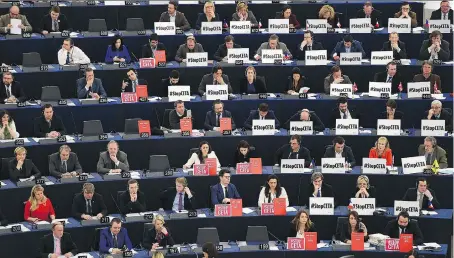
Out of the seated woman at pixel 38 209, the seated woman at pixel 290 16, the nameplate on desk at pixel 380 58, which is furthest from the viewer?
the seated woman at pixel 290 16

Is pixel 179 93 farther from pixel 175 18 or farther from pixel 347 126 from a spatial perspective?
pixel 347 126

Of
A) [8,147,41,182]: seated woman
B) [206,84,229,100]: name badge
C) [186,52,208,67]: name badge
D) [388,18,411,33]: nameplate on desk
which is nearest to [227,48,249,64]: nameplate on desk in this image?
[186,52,208,67]: name badge

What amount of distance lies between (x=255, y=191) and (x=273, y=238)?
107 centimetres

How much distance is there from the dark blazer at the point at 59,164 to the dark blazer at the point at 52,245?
1.73 meters

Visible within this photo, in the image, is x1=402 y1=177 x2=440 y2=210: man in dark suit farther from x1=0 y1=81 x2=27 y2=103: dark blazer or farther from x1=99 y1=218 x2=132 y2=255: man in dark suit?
x1=0 y1=81 x2=27 y2=103: dark blazer

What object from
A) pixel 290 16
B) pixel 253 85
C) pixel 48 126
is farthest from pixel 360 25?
pixel 48 126

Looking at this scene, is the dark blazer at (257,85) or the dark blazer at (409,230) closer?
the dark blazer at (409,230)

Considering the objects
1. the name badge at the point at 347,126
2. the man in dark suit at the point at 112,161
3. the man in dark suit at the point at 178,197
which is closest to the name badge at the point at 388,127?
the name badge at the point at 347,126

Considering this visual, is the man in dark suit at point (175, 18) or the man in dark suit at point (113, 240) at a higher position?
the man in dark suit at point (175, 18)

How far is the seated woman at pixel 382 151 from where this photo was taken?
1944 centimetres

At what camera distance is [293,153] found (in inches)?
779

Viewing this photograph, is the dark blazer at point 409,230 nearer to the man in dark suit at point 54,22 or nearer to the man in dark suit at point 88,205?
the man in dark suit at point 88,205

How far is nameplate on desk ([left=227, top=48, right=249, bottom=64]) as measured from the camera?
21797 millimetres

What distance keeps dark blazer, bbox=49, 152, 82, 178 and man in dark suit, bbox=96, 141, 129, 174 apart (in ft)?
1.10
